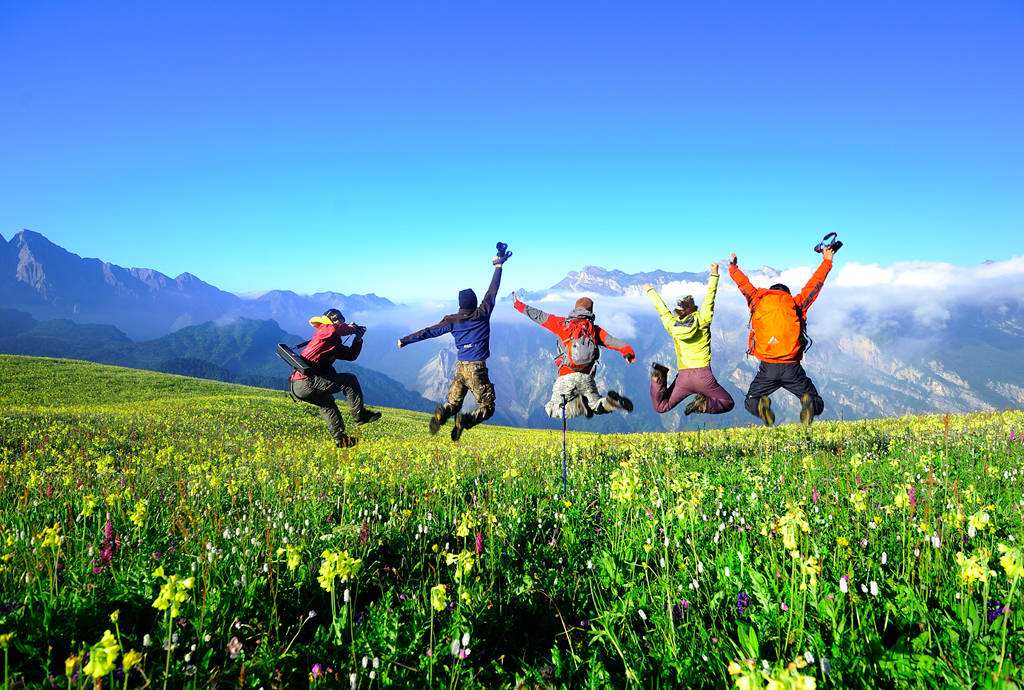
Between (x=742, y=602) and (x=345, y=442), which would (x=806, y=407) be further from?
(x=345, y=442)

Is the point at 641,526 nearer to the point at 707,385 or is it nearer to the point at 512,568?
the point at 512,568

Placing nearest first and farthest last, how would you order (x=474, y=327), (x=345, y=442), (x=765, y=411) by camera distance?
(x=765, y=411) → (x=474, y=327) → (x=345, y=442)

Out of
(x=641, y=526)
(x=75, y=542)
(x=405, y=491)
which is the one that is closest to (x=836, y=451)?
(x=641, y=526)

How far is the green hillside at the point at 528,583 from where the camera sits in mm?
3436

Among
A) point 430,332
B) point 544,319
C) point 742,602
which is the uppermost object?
point 544,319

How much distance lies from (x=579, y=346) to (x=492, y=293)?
71.4 inches

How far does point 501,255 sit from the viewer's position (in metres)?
9.52

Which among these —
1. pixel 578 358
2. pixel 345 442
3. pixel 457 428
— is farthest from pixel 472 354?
pixel 345 442

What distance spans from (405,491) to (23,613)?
457 centimetres

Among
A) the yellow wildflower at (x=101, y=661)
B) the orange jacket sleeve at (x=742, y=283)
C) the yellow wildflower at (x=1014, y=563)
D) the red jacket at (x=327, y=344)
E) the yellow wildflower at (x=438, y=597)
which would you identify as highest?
the orange jacket sleeve at (x=742, y=283)

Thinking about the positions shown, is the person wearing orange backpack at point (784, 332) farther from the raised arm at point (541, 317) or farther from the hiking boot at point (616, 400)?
the raised arm at point (541, 317)

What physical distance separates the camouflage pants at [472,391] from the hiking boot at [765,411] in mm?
→ 4419

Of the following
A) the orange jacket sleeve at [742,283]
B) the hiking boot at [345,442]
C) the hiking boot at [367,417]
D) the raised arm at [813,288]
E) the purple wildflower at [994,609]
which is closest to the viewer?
the purple wildflower at [994,609]

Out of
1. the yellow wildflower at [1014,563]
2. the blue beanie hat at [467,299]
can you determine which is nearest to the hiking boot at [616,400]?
the blue beanie hat at [467,299]
